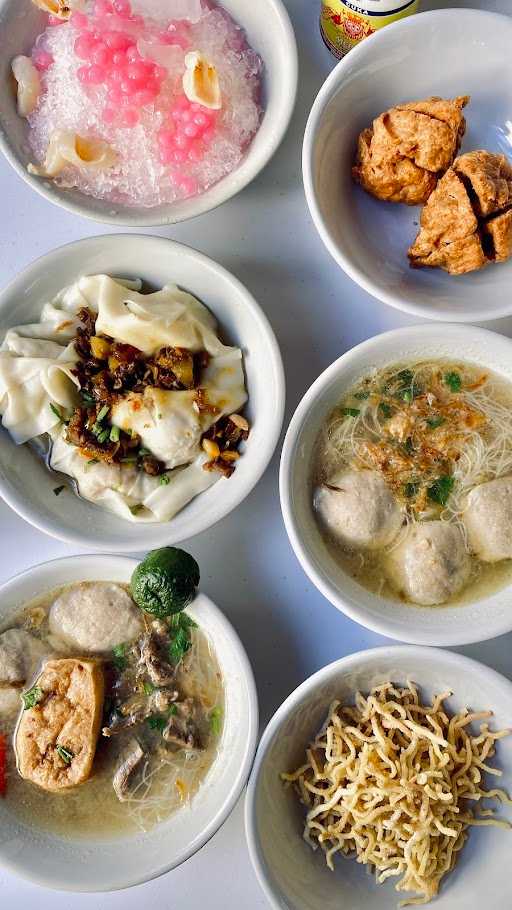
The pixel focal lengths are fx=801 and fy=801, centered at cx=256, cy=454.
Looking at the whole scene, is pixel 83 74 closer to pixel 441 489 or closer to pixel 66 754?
pixel 441 489

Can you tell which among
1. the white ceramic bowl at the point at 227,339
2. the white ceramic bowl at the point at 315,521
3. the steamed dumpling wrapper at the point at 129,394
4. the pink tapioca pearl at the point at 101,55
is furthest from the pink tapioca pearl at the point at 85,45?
the white ceramic bowl at the point at 315,521

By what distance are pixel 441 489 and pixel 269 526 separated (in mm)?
587

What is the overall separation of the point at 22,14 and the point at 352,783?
102 inches

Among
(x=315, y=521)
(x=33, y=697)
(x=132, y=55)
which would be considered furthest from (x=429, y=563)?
(x=132, y=55)

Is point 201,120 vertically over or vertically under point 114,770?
over

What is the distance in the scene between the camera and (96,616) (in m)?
2.61

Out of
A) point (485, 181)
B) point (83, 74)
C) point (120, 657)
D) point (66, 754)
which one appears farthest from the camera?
point (120, 657)

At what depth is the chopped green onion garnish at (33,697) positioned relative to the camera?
258 centimetres

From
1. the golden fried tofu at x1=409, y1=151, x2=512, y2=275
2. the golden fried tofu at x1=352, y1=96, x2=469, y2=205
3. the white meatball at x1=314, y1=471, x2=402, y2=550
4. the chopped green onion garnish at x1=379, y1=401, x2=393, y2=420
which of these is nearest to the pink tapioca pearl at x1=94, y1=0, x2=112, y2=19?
the golden fried tofu at x1=352, y1=96, x2=469, y2=205

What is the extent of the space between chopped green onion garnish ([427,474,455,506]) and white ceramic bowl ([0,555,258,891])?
78 centimetres

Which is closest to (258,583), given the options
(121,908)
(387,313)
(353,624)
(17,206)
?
(353,624)

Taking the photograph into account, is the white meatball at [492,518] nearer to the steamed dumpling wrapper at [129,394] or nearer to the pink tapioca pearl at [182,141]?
the steamed dumpling wrapper at [129,394]

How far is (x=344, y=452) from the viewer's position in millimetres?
2602

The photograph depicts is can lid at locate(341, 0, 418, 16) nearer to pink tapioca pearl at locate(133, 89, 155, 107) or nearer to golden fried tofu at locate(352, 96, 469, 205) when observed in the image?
golden fried tofu at locate(352, 96, 469, 205)
